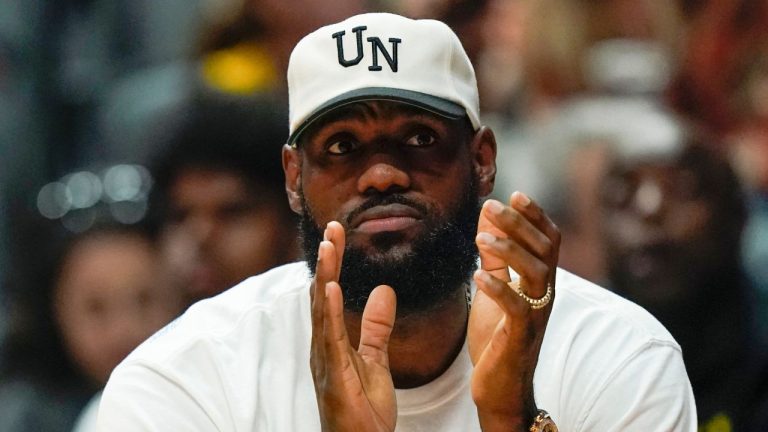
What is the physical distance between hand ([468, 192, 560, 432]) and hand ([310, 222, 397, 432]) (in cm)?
18

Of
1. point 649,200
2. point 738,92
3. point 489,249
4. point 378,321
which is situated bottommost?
point 649,200

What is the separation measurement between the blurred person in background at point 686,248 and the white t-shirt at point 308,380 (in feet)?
4.20

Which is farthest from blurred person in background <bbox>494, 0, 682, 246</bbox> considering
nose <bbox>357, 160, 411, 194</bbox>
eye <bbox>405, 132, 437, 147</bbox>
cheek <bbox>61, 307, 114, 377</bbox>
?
nose <bbox>357, 160, 411, 194</bbox>

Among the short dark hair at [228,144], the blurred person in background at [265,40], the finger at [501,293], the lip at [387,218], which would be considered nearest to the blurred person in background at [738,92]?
the blurred person in background at [265,40]

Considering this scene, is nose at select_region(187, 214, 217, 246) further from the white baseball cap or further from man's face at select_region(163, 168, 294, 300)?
the white baseball cap

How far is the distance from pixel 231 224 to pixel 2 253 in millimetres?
941

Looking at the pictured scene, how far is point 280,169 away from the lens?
4645 millimetres

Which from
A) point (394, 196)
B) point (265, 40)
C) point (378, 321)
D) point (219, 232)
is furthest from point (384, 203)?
point (265, 40)

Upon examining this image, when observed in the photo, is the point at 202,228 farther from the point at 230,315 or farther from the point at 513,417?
the point at 513,417

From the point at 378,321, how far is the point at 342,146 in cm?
44

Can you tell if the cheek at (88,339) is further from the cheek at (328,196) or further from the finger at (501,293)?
the finger at (501,293)

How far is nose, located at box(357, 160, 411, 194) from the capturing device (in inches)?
110

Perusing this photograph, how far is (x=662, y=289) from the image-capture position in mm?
4289

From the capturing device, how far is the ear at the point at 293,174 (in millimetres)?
3117
